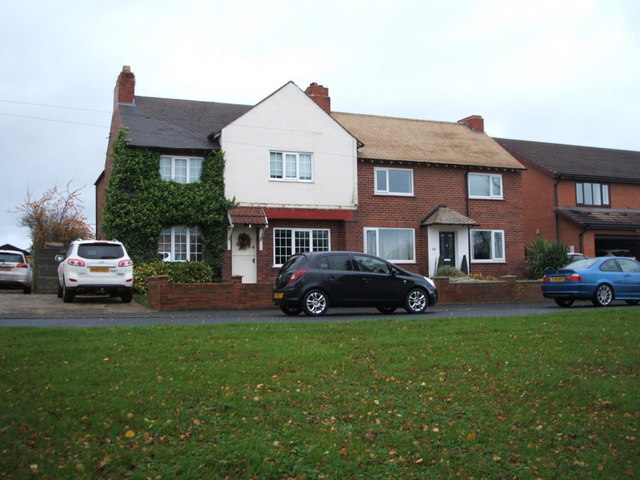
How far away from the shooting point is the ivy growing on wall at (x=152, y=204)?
23.8m

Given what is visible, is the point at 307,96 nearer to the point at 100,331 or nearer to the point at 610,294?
the point at 610,294

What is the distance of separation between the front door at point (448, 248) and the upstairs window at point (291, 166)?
22.0 ft

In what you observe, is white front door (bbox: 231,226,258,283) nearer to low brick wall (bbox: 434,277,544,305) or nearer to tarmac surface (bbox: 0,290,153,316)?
tarmac surface (bbox: 0,290,153,316)

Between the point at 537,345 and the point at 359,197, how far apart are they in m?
18.0

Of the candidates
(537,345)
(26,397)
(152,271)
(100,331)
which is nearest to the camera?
(26,397)

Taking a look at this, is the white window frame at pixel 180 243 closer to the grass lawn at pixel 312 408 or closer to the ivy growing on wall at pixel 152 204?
the ivy growing on wall at pixel 152 204

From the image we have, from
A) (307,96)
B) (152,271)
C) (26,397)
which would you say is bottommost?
(26,397)

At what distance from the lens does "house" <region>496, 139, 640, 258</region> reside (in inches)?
1331

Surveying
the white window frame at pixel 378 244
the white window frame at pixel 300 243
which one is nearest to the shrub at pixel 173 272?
the white window frame at pixel 300 243

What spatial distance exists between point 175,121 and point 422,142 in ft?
37.9

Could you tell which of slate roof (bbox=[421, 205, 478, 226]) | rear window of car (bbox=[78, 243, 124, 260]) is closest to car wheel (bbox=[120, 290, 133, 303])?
rear window of car (bbox=[78, 243, 124, 260])

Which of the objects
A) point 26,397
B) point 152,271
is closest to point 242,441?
point 26,397

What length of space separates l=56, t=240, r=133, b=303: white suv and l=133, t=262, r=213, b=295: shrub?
3.70 metres

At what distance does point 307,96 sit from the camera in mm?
27016
